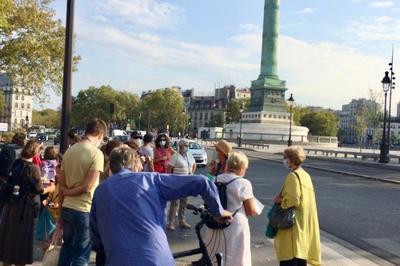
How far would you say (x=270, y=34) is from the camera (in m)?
82.2

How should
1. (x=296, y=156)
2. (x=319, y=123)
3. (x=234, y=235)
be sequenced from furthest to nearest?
(x=319, y=123)
(x=296, y=156)
(x=234, y=235)

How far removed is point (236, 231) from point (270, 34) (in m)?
79.3

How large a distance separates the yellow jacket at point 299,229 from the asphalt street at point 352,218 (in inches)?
72.7

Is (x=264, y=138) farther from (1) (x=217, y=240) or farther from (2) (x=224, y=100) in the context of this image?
(2) (x=224, y=100)

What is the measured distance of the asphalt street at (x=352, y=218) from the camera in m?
9.06

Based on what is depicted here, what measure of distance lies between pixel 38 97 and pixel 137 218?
2738 cm

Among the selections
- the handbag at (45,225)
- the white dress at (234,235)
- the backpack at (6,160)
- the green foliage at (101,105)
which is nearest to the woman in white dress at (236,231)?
the white dress at (234,235)

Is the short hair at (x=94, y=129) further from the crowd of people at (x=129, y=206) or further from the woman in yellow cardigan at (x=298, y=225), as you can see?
the woman in yellow cardigan at (x=298, y=225)

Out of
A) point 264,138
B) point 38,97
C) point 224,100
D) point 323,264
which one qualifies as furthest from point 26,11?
point 224,100

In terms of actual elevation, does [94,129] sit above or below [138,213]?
above

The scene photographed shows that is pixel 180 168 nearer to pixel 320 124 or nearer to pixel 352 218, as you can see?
pixel 352 218

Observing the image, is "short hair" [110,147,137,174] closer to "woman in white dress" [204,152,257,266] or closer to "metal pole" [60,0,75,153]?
"woman in white dress" [204,152,257,266]

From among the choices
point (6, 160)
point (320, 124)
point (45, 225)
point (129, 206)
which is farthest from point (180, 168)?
point (320, 124)

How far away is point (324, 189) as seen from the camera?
19.0 m
